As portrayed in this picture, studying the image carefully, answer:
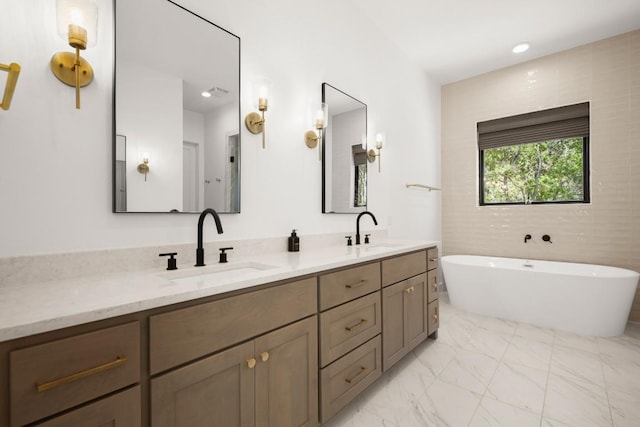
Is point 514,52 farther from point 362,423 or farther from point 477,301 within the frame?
point 362,423

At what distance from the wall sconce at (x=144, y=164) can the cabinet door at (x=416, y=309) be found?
1744 millimetres

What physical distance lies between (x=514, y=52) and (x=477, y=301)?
285 cm

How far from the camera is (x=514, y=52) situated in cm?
344

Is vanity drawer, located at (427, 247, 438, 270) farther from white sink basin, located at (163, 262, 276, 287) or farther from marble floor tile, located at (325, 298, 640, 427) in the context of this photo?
white sink basin, located at (163, 262, 276, 287)

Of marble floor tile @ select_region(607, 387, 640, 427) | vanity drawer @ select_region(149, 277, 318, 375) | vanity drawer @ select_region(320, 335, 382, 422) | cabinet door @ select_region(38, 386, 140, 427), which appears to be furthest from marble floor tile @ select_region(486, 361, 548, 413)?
cabinet door @ select_region(38, 386, 140, 427)

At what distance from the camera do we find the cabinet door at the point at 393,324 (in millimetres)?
1892

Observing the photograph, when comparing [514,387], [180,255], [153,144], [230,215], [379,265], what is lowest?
[514,387]

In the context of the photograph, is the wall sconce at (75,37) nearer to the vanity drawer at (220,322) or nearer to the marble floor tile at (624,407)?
the vanity drawer at (220,322)

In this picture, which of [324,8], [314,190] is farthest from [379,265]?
[324,8]

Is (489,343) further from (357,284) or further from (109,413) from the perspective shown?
(109,413)

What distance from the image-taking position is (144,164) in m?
1.39

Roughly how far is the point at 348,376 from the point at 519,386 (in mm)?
1201

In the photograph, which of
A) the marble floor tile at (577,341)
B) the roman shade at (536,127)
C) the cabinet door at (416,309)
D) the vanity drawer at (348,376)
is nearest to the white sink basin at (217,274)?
the vanity drawer at (348,376)

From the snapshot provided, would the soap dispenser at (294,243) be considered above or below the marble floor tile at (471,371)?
above
